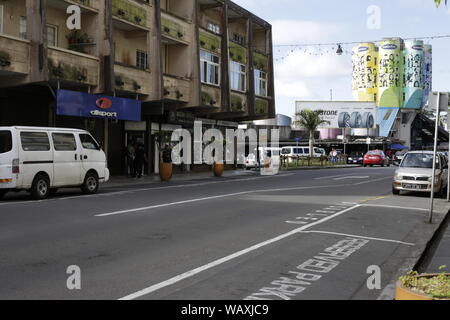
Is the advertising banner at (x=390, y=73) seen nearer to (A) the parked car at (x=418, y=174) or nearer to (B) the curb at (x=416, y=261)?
(A) the parked car at (x=418, y=174)

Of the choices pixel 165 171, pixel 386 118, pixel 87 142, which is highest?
Answer: pixel 386 118

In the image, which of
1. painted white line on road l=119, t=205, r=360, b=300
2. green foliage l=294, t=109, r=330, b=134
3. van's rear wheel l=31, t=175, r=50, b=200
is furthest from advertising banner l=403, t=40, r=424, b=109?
painted white line on road l=119, t=205, r=360, b=300

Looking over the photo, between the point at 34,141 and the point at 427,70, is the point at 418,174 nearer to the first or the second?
the point at 34,141

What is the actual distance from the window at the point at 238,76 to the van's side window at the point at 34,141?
22549mm

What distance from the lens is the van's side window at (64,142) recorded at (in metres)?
15.8

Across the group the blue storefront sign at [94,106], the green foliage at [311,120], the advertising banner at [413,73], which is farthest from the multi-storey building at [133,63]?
the advertising banner at [413,73]

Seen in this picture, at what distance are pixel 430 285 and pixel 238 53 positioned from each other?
3431 cm

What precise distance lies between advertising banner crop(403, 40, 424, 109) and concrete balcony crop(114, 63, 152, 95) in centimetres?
7014

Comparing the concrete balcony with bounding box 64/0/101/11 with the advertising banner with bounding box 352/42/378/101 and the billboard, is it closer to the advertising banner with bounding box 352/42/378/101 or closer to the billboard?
the billboard

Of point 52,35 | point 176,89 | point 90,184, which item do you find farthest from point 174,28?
point 90,184

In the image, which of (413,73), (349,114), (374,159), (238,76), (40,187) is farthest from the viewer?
(413,73)

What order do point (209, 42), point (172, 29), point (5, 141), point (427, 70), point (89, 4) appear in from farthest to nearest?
1. point (427, 70)
2. point (209, 42)
3. point (172, 29)
4. point (89, 4)
5. point (5, 141)

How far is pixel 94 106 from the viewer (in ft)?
76.6

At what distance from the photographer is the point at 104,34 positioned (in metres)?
23.7
